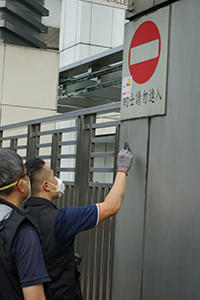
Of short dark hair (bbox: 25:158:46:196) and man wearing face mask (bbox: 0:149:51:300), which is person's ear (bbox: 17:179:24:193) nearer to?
man wearing face mask (bbox: 0:149:51:300)

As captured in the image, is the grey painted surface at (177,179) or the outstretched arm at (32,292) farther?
the grey painted surface at (177,179)

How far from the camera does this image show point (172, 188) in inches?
125

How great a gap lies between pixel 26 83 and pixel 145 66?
5.91 m

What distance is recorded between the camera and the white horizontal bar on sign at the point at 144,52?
343cm

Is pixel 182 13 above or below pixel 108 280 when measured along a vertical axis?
above

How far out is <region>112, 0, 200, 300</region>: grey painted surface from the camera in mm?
3014

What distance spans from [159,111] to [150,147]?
0.29m

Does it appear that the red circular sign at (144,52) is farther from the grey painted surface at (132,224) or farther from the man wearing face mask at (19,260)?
the man wearing face mask at (19,260)

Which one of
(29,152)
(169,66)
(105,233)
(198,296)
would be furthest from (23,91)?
(198,296)

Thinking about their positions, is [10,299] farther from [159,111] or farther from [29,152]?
[29,152]

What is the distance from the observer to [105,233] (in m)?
4.06

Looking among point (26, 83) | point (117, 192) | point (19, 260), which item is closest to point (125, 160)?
point (117, 192)

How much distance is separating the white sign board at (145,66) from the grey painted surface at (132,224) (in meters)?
0.14

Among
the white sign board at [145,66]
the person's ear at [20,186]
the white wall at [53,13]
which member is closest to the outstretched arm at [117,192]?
the white sign board at [145,66]
